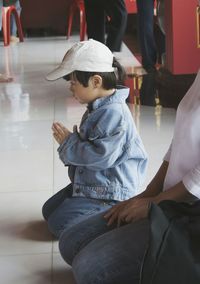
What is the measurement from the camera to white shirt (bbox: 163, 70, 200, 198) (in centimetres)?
133

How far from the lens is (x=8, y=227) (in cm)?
207

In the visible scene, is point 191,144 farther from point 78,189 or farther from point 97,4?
point 97,4

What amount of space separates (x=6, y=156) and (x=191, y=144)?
1.58m

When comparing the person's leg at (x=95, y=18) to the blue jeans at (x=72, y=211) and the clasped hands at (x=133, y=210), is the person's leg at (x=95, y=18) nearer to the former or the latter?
the blue jeans at (x=72, y=211)

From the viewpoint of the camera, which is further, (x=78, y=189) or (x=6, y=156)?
(x=6, y=156)

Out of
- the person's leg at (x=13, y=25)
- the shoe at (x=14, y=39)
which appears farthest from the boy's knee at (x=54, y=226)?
the person's leg at (x=13, y=25)

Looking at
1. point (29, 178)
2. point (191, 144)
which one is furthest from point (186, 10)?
point (191, 144)

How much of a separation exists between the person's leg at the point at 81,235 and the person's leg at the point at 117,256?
16 cm

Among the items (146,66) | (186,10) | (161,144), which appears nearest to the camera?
(161,144)

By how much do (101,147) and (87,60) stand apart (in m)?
0.27

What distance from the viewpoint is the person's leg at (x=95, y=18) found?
15.9ft

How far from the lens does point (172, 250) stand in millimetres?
1183

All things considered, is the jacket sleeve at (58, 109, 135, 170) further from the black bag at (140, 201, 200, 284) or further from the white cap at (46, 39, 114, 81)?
the black bag at (140, 201, 200, 284)

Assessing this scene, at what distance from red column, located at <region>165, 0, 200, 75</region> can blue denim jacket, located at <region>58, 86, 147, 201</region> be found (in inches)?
77.2
